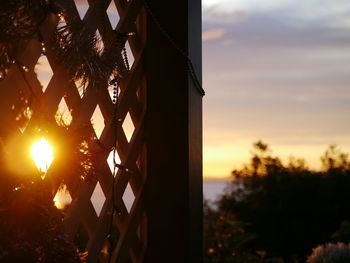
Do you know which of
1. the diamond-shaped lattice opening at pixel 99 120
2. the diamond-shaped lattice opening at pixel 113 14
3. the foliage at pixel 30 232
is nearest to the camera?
the foliage at pixel 30 232

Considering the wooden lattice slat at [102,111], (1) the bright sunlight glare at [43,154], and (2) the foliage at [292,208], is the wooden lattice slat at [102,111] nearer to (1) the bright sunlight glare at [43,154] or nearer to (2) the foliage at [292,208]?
(1) the bright sunlight glare at [43,154]

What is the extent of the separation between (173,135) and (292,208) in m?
3.67

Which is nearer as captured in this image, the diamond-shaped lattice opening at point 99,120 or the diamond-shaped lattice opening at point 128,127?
the diamond-shaped lattice opening at point 99,120

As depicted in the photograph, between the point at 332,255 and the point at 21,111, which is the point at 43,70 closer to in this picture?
the point at 21,111

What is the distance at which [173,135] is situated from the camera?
1.93 meters

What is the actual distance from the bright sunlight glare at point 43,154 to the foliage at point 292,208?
3.82 m

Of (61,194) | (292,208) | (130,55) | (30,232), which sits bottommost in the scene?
(30,232)

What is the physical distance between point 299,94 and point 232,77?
1.01 meters

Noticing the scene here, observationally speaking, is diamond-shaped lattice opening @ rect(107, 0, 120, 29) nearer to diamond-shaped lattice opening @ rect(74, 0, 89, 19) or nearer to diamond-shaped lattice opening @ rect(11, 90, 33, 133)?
diamond-shaped lattice opening @ rect(74, 0, 89, 19)

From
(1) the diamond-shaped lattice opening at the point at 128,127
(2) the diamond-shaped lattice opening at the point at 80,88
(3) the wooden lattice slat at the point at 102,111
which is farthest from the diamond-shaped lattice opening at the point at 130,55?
(2) the diamond-shaped lattice opening at the point at 80,88

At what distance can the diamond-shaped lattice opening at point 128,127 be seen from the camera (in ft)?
6.56

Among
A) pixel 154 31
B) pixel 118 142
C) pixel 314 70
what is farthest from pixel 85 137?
pixel 314 70

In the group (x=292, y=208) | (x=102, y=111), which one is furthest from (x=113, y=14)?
(x=292, y=208)

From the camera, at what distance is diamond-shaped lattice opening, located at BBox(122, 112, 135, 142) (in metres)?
2.00
